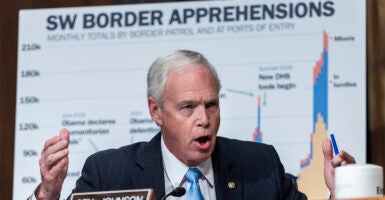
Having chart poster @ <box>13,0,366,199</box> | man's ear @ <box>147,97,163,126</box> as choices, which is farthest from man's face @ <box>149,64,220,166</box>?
chart poster @ <box>13,0,366,199</box>

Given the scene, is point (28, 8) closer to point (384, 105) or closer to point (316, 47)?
point (316, 47)

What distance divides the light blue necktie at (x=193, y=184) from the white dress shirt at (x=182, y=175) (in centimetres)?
2

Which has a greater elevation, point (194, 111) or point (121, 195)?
point (194, 111)

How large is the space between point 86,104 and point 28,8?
610mm

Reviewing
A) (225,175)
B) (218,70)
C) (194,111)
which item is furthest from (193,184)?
(218,70)

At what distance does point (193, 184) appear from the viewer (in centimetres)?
406

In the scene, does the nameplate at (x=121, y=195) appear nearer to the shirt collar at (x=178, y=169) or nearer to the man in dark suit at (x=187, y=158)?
the man in dark suit at (x=187, y=158)

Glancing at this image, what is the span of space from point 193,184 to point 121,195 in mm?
570

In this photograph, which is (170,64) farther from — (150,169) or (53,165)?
(53,165)

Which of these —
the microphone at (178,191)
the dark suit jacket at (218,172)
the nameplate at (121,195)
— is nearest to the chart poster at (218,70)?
the dark suit jacket at (218,172)

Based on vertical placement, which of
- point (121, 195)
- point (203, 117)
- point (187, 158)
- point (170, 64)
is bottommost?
point (121, 195)

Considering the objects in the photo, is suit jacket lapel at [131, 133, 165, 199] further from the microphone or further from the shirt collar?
the microphone

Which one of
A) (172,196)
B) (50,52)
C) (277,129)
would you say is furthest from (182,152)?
(50,52)

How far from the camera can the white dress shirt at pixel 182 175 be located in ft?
13.5
